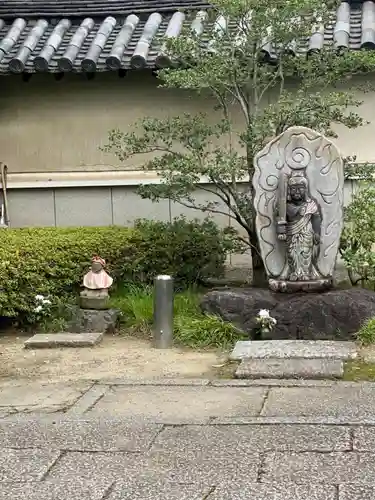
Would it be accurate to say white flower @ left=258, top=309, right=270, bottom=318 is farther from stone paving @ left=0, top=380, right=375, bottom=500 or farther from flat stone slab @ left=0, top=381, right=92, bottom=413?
flat stone slab @ left=0, top=381, right=92, bottom=413

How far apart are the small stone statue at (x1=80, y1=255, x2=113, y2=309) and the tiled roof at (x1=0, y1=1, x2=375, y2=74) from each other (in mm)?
3284

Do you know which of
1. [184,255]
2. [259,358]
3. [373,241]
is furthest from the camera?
[184,255]

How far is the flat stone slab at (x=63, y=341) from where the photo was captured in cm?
858

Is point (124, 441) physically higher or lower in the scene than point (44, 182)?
lower

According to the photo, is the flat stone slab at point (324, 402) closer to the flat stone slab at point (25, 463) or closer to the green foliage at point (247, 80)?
the flat stone slab at point (25, 463)

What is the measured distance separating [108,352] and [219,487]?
3956 mm

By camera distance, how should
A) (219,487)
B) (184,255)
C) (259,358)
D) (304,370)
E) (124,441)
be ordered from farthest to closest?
(184,255) → (259,358) → (304,370) → (124,441) → (219,487)

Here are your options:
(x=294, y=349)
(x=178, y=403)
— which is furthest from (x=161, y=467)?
(x=294, y=349)

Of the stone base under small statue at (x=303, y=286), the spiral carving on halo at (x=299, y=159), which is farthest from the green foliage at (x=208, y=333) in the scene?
the spiral carving on halo at (x=299, y=159)

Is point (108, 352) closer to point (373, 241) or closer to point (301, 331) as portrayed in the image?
point (301, 331)

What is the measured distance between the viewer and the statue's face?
8562 mm

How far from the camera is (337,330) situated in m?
8.24

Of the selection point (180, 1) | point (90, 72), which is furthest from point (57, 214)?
point (180, 1)

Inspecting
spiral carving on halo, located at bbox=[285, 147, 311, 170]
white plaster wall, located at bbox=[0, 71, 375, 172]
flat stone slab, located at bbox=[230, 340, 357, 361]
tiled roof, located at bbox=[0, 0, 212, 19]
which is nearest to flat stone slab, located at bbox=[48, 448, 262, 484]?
flat stone slab, located at bbox=[230, 340, 357, 361]
